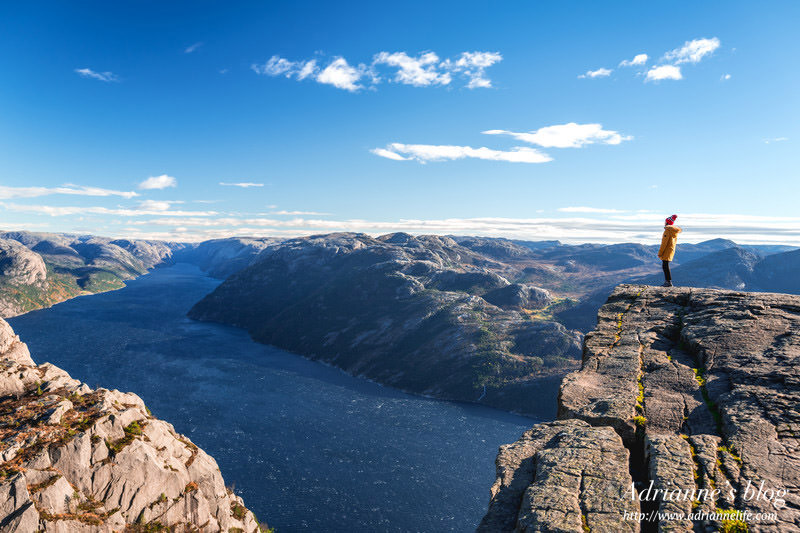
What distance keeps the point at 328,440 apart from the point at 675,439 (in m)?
135

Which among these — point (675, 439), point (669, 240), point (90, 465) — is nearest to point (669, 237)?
point (669, 240)

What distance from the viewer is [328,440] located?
13112cm

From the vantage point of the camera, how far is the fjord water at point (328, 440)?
322 ft

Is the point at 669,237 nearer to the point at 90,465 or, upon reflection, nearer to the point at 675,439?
the point at 675,439

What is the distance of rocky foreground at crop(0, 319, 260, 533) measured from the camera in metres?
35.1

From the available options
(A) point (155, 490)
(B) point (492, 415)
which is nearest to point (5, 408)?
(A) point (155, 490)

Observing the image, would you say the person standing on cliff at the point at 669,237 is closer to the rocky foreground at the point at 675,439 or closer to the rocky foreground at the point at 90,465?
the rocky foreground at the point at 675,439

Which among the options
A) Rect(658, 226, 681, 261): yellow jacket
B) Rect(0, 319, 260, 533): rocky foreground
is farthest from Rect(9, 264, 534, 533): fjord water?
Rect(658, 226, 681, 261): yellow jacket

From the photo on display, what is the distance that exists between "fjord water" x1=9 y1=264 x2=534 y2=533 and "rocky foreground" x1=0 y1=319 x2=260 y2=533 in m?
52.0

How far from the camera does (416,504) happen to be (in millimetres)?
101250

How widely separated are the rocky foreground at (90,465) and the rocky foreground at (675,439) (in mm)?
44416

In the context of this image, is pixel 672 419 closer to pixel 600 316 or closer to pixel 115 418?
pixel 600 316

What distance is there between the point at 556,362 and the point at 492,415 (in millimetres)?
46192

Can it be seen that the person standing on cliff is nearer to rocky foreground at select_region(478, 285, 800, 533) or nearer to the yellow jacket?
the yellow jacket
